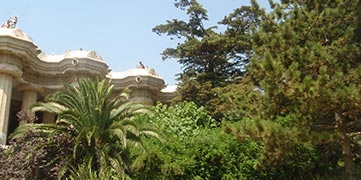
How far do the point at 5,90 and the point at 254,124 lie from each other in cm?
1507

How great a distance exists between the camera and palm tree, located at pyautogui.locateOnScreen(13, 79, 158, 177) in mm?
15234

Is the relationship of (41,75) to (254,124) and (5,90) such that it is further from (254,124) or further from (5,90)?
(254,124)

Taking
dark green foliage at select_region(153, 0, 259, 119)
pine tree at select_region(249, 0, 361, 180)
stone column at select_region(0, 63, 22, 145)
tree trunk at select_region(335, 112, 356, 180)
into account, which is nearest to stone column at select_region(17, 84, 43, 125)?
stone column at select_region(0, 63, 22, 145)

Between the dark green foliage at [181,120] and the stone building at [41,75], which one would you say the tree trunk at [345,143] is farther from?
the stone building at [41,75]

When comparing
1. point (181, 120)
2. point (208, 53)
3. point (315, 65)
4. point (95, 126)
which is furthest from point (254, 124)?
point (208, 53)

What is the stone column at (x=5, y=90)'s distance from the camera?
2267 cm

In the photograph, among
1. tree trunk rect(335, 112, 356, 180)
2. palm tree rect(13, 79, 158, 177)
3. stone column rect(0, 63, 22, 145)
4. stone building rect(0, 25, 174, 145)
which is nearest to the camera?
tree trunk rect(335, 112, 356, 180)

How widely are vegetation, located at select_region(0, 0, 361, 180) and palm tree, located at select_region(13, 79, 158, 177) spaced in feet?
0.11

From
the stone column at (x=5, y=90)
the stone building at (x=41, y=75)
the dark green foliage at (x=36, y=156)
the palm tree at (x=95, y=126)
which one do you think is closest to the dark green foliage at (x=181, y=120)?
the palm tree at (x=95, y=126)

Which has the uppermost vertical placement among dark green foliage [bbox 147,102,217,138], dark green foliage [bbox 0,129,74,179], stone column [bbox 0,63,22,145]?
stone column [bbox 0,63,22,145]

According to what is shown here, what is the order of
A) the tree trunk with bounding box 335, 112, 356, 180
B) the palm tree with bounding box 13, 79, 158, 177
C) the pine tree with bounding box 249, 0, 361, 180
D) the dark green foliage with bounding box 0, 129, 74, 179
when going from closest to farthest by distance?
the pine tree with bounding box 249, 0, 361, 180 < the tree trunk with bounding box 335, 112, 356, 180 < the palm tree with bounding box 13, 79, 158, 177 < the dark green foliage with bounding box 0, 129, 74, 179

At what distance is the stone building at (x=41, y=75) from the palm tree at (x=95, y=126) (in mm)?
5870

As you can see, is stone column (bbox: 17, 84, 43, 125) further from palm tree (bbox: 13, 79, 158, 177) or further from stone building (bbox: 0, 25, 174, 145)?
palm tree (bbox: 13, 79, 158, 177)

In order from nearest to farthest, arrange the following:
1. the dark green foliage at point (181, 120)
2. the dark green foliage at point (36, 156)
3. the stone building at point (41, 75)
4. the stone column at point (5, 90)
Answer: the dark green foliage at point (36, 156), the dark green foliage at point (181, 120), the stone column at point (5, 90), the stone building at point (41, 75)
